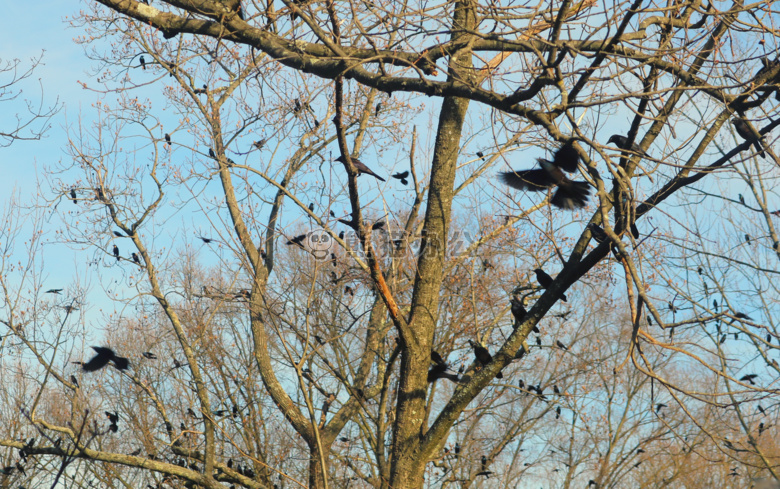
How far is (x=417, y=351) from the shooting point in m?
4.43

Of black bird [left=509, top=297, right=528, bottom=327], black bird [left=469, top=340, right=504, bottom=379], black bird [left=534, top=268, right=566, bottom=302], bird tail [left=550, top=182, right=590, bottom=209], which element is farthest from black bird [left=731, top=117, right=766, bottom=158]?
black bird [left=469, top=340, right=504, bottom=379]

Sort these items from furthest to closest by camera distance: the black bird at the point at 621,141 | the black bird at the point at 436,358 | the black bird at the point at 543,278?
the black bird at the point at 436,358 < the black bird at the point at 543,278 < the black bird at the point at 621,141

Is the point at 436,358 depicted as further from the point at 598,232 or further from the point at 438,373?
the point at 598,232

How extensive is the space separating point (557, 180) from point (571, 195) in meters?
0.22

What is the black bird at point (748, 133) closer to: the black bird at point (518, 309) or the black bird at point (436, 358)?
the black bird at point (518, 309)

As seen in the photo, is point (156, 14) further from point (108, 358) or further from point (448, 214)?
point (108, 358)

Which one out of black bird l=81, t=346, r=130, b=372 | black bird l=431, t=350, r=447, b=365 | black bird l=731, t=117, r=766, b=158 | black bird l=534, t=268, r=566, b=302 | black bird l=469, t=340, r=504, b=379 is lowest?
black bird l=469, t=340, r=504, b=379

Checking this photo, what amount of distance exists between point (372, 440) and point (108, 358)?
130 inches

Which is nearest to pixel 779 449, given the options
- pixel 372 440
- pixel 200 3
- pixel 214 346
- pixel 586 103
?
pixel 372 440

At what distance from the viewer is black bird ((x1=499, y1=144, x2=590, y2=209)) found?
3775 millimetres

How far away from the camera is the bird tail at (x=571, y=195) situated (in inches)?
155

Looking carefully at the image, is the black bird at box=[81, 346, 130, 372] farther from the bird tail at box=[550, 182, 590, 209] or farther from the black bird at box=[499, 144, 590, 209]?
the bird tail at box=[550, 182, 590, 209]

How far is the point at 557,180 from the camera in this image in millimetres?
3916

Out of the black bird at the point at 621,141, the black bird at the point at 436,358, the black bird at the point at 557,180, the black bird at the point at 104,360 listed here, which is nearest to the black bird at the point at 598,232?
the black bird at the point at 557,180
